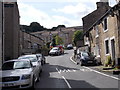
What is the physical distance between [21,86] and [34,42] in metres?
59.5

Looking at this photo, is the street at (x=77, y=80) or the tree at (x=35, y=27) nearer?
the street at (x=77, y=80)

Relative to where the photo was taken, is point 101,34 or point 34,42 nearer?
point 101,34

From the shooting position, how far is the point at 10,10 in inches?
1203

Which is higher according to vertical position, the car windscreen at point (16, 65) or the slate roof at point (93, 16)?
the slate roof at point (93, 16)

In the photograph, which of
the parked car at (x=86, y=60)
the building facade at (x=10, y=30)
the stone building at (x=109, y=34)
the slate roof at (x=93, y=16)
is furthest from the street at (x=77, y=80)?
the slate roof at (x=93, y=16)

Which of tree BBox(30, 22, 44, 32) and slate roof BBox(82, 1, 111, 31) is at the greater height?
tree BBox(30, 22, 44, 32)

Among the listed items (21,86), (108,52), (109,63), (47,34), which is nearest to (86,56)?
(108,52)

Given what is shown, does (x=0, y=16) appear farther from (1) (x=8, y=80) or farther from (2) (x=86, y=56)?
(1) (x=8, y=80)

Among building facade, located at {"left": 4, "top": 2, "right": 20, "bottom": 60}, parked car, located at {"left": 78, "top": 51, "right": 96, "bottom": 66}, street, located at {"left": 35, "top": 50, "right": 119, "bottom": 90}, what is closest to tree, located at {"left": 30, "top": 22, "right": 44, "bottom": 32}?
building facade, located at {"left": 4, "top": 2, "right": 20, "bottom": 60}

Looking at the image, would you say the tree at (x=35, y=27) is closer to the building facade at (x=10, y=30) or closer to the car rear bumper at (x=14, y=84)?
the building facade at (x=10, y=30)

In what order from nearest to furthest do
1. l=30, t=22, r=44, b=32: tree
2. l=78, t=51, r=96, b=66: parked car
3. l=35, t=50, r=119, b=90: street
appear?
l=35, t=50, r=119, b=90: street
l=78, t=51, r=96, b=66: parked car
l=30, t=22, r=44, b=32: tree

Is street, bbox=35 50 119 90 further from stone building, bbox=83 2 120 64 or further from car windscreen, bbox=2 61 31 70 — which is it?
stone building, bbox=83 2 120 64

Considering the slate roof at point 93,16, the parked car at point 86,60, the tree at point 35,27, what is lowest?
the parked car at point 86,60

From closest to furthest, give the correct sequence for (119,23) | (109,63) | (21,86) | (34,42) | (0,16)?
(21,86)
(119,23)
(109,63)
(0,16)
(34,42)
